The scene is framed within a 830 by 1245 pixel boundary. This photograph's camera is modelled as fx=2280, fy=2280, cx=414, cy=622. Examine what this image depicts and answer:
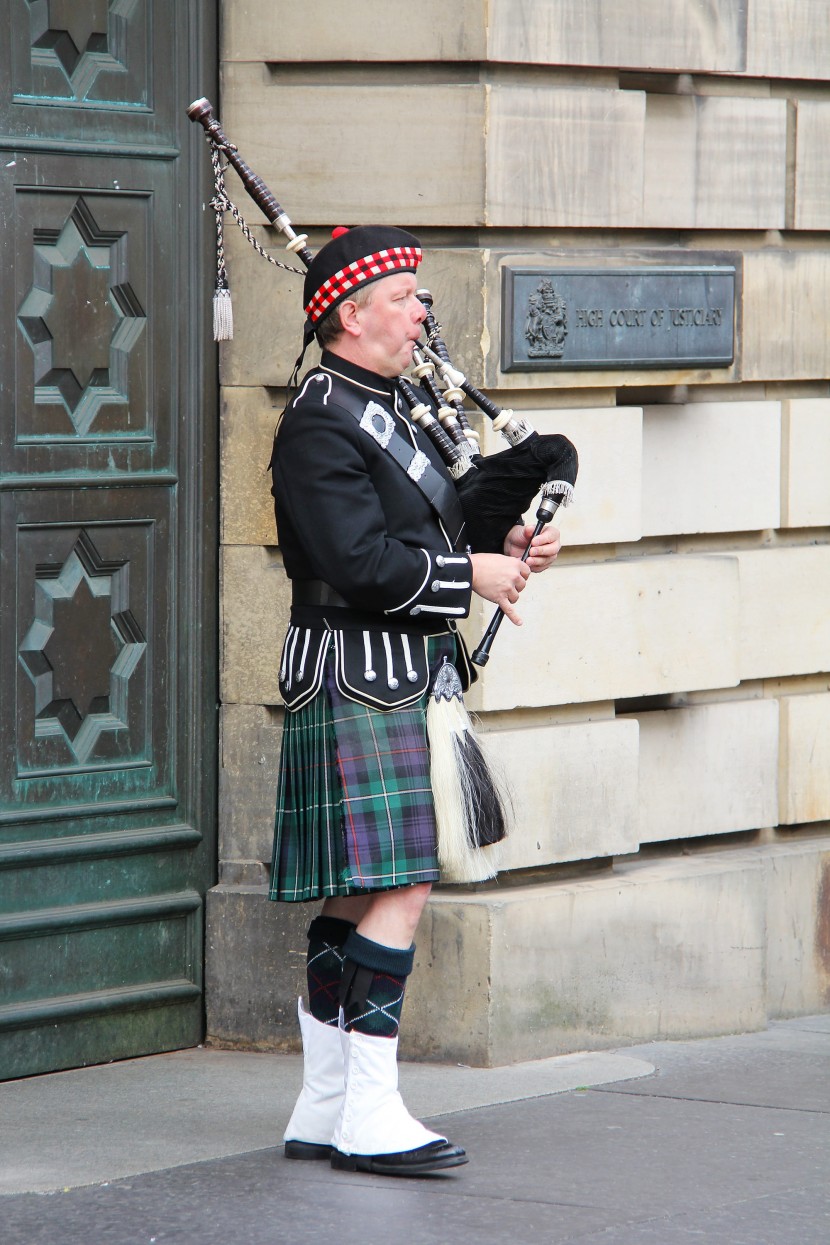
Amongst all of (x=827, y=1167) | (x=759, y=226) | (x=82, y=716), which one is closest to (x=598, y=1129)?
(x=827, y=1167)

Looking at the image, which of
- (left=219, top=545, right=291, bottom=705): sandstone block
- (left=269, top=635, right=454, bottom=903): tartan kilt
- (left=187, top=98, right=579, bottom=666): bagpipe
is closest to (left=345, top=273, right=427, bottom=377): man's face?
(left=187, top=98, right=579, bottom=666): bagpipe

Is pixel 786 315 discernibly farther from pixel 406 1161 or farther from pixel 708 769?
pixel 406 1161

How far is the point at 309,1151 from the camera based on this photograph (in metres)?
5.10

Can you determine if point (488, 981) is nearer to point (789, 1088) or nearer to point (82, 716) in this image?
point (789, 1088)

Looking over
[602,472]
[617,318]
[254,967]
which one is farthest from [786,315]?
[254,967]

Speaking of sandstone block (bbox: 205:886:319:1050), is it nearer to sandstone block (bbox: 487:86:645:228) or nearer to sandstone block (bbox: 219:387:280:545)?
sandstone block (bbox: 219:387:280:545)

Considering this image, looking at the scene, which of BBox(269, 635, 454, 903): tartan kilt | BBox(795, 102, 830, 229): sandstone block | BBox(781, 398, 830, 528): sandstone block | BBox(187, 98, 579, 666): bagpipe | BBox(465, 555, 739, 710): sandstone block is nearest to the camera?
BBox(269, 635, 454, 903): tartan kilt

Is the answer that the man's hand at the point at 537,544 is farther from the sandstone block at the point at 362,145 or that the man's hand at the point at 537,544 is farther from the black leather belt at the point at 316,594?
the sandstone block at the point at 362,145

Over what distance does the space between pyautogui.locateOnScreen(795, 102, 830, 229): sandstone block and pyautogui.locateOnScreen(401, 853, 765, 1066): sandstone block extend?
74.5 inches

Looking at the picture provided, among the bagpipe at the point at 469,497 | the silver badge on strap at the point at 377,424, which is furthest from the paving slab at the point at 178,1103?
the silver badge on strap at the point at 377,424

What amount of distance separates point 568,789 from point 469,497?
4.31 ft

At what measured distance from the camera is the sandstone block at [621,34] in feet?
19.2

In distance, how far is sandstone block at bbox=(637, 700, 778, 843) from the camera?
21.6ft

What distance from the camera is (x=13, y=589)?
19.0 ft
